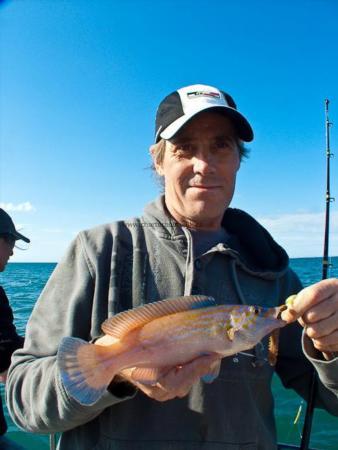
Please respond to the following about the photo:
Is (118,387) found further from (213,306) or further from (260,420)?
(260,420)

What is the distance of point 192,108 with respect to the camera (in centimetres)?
259

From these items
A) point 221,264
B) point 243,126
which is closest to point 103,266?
point 221,264

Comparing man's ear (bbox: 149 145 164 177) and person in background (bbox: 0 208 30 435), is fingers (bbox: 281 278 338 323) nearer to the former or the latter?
man's ear (bbox: 149 145 164 177)

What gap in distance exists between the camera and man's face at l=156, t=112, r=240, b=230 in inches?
103

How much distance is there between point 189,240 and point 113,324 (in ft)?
2.85

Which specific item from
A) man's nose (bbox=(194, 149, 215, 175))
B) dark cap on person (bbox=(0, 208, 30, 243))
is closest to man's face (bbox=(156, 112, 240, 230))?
man's nose (bbox=(194, 149, 215, 175))

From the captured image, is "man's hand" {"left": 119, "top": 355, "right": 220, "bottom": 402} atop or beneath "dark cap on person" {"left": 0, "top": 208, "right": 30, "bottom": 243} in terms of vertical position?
beneath

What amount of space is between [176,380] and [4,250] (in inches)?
175

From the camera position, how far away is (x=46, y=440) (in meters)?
6.68

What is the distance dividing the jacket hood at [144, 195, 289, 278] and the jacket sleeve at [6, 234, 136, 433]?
587mm

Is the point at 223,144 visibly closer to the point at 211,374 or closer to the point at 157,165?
the point at 157,165

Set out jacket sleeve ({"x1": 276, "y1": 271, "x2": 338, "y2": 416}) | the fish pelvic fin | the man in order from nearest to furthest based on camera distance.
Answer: the man → the fish pelvic fin → jacket sleeve ({"x1": 276, "y1": 271, "x2": 338, "y2": 416})

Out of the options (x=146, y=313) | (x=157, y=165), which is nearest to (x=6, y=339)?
(x=157, y=165)

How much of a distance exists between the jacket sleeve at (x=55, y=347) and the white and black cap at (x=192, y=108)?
3.26ft
